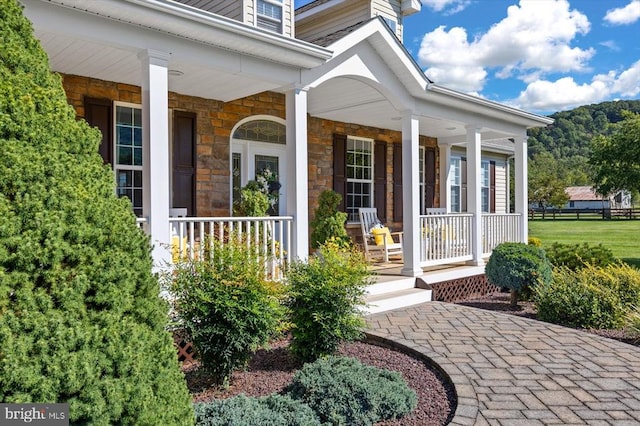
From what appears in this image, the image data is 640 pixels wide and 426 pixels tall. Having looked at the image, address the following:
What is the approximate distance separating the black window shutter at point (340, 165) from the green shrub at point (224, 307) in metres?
5.93

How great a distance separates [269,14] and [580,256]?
7.10 meters

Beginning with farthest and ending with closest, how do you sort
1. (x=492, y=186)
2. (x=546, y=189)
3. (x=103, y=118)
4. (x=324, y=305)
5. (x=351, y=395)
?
(x=546, y=189) < (x=492, y=186) < (x=103, y=118) < (x=324, y=305) < (x=351, y=395)

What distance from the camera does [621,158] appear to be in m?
9.30

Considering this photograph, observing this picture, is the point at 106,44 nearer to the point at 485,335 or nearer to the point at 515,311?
the point at 485,335

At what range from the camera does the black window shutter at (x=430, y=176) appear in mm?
11844

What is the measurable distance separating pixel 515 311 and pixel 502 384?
3.65 metres

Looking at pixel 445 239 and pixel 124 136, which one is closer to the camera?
pixel 124 136

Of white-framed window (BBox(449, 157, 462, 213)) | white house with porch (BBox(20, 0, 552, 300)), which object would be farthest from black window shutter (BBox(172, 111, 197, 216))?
white-framed window (BBox(449, 157, 462, 213))

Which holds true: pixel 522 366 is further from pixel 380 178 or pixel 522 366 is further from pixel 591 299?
pixel 380 178

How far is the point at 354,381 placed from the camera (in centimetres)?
333

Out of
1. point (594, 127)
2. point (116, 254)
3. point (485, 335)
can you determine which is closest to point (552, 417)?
point (485, 335)

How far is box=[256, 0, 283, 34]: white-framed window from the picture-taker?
7773 millimetres

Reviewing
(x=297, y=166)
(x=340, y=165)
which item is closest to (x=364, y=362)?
(x=297, y=166)

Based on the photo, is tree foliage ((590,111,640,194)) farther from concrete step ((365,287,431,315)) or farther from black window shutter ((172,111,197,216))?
black window shutter ((172,111,197,216))
